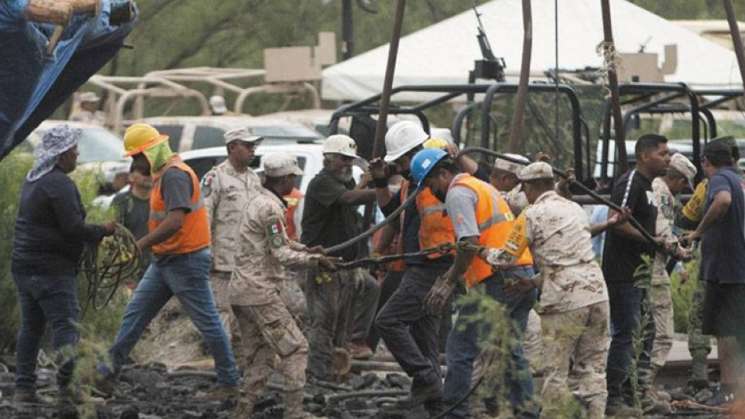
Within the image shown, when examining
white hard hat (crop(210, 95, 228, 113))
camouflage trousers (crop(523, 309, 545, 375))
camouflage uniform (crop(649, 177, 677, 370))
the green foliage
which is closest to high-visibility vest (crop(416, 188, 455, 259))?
camouflage trousers (crop(523, 309, 545, 375))

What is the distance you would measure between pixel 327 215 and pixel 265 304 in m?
2.37

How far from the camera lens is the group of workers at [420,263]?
11.2 meters

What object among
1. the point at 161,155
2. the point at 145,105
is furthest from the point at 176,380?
the point at 145,105

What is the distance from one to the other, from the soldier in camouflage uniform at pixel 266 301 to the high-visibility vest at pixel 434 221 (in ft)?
2.69

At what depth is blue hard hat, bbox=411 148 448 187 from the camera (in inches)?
464

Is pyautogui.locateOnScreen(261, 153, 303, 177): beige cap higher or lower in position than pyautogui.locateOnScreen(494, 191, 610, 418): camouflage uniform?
higher

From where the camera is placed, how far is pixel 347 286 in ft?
48.0

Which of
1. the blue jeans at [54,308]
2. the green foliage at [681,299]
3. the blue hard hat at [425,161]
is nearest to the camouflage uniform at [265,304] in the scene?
the blue hard hat at [425,161]

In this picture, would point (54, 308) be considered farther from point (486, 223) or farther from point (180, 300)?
point (486, 223)

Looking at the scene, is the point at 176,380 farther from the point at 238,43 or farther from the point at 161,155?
the point at 238,43

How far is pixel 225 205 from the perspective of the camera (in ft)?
47.6

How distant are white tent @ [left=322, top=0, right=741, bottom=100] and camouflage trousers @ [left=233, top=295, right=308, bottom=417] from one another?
34.3ft

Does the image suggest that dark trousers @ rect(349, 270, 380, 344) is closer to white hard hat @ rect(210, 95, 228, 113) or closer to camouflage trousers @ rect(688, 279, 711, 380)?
camouflage trousers @ rect(688, 279, 711, 380)

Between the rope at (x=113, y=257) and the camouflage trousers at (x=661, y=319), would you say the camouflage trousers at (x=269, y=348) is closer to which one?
the rope at (x=113, y=257)
